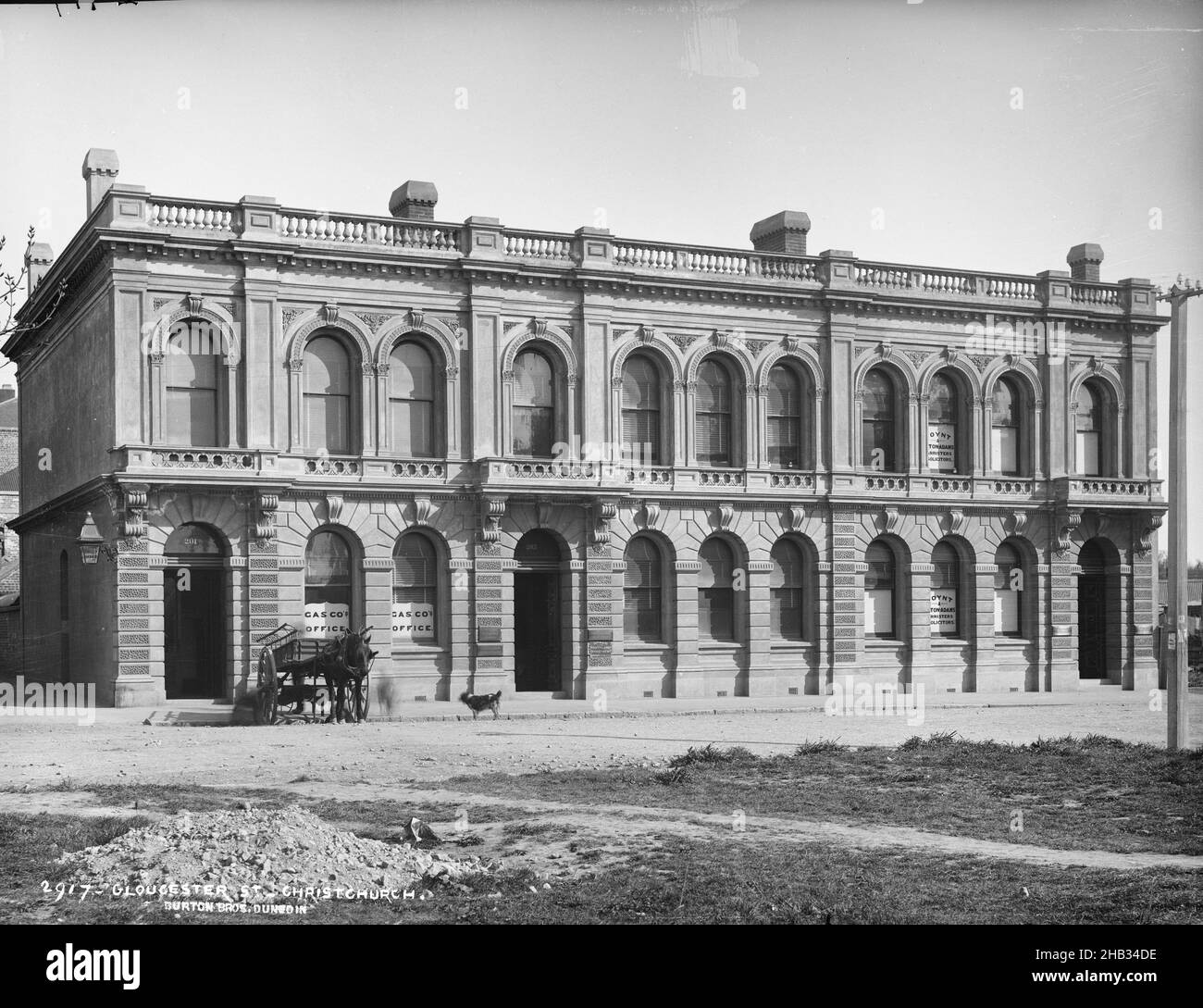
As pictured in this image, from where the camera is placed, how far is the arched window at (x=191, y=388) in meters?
30.0

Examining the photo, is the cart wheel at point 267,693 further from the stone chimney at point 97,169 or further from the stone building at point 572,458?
the stone chimney at point 97,169

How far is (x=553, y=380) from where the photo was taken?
3366 cm

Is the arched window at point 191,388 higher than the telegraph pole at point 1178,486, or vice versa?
the arched window at point 191,388

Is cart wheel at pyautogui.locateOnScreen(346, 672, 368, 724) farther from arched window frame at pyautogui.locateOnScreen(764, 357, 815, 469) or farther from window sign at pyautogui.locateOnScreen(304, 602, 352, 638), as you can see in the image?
arched window frame at pyautogui.locateOnScreen(764, 357, 815, 469)

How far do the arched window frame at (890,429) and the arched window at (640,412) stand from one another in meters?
5.61

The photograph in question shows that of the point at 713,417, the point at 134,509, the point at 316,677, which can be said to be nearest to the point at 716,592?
the point at 713,417

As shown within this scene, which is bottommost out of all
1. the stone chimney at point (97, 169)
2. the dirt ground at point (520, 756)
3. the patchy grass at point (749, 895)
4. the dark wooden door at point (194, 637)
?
the dirt ground at point (520, 756)

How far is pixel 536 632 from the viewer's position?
110ft

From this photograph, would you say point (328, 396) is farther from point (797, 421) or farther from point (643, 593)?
point (797, 421)

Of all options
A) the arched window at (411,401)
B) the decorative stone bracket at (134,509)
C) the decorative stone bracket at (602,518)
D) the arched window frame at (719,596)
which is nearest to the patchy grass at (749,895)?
the decorative stone bracket at (134,509)

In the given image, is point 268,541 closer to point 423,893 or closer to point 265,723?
point 265,723

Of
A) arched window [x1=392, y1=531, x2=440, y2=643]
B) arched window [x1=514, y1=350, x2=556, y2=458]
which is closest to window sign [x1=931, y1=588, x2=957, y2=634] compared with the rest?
arched window [x1=514, y1=350, x2=556, y2=458]

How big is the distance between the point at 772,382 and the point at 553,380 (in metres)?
5.81

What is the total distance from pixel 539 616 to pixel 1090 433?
52.8 ft
